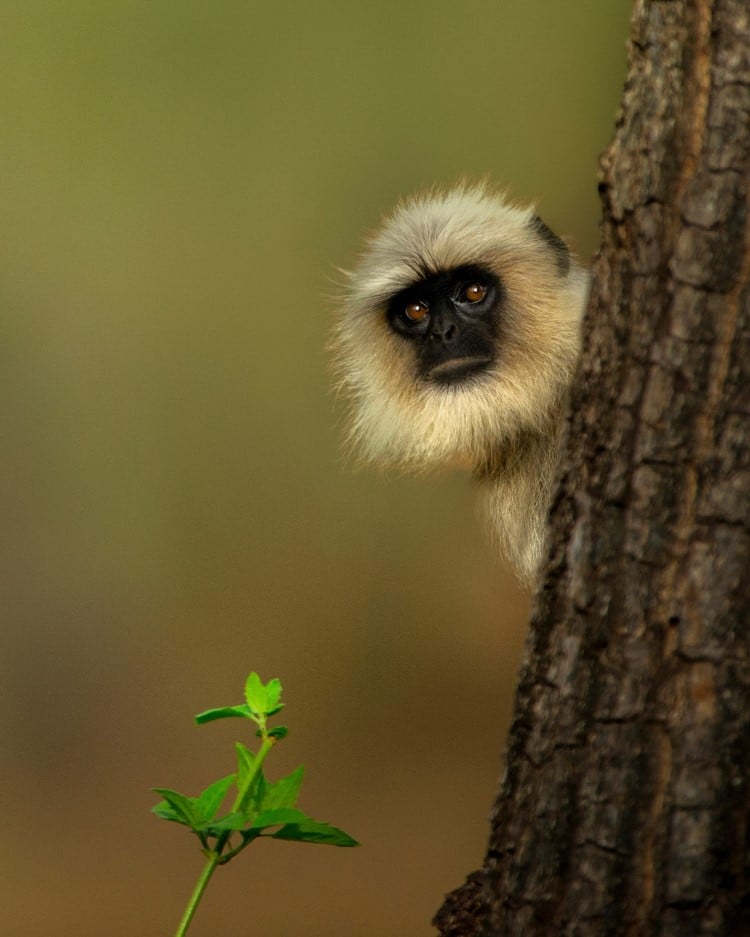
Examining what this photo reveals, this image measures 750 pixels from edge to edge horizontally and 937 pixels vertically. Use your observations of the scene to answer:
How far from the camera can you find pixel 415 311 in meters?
2.94

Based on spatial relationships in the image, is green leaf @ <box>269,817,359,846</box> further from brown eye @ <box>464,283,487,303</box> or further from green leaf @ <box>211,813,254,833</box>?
brown eye @ <box>464,283,487,303</box>

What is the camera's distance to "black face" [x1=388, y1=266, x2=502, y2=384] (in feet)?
9.06

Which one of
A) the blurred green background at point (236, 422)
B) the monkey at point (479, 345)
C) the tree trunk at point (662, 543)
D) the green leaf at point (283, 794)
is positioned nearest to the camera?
the tree trunk at point (662, 543)

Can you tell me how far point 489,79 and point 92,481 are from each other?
1.88 meters

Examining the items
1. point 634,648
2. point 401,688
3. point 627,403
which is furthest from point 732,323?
point 401,688

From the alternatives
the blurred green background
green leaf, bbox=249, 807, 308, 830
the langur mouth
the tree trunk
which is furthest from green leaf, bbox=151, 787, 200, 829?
the blurred green background

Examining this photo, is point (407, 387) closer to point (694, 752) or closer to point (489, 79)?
point (489, 79)

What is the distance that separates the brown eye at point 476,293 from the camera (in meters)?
2.83

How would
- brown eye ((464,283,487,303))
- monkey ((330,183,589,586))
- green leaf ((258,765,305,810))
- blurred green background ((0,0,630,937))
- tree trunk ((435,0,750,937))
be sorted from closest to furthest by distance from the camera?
tree trunk ((435,0,750,937)) → green leaf ((258,765,305,810)) → monkey ((330,183,589,586)) → brown eye ((464,283,487,303)) → blurred green background ((0,0,630,937))

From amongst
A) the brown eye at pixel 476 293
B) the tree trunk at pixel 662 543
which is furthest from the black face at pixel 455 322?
the tree trunk at pixel 662 543

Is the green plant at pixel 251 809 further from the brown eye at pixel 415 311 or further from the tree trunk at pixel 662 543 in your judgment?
the brown eye at pixel 415 311

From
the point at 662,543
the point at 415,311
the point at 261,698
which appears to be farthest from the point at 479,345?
the point at 662,543

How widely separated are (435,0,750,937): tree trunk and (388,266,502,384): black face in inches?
52.0

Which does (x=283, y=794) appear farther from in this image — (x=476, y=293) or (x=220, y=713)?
(x=476, y=293)
